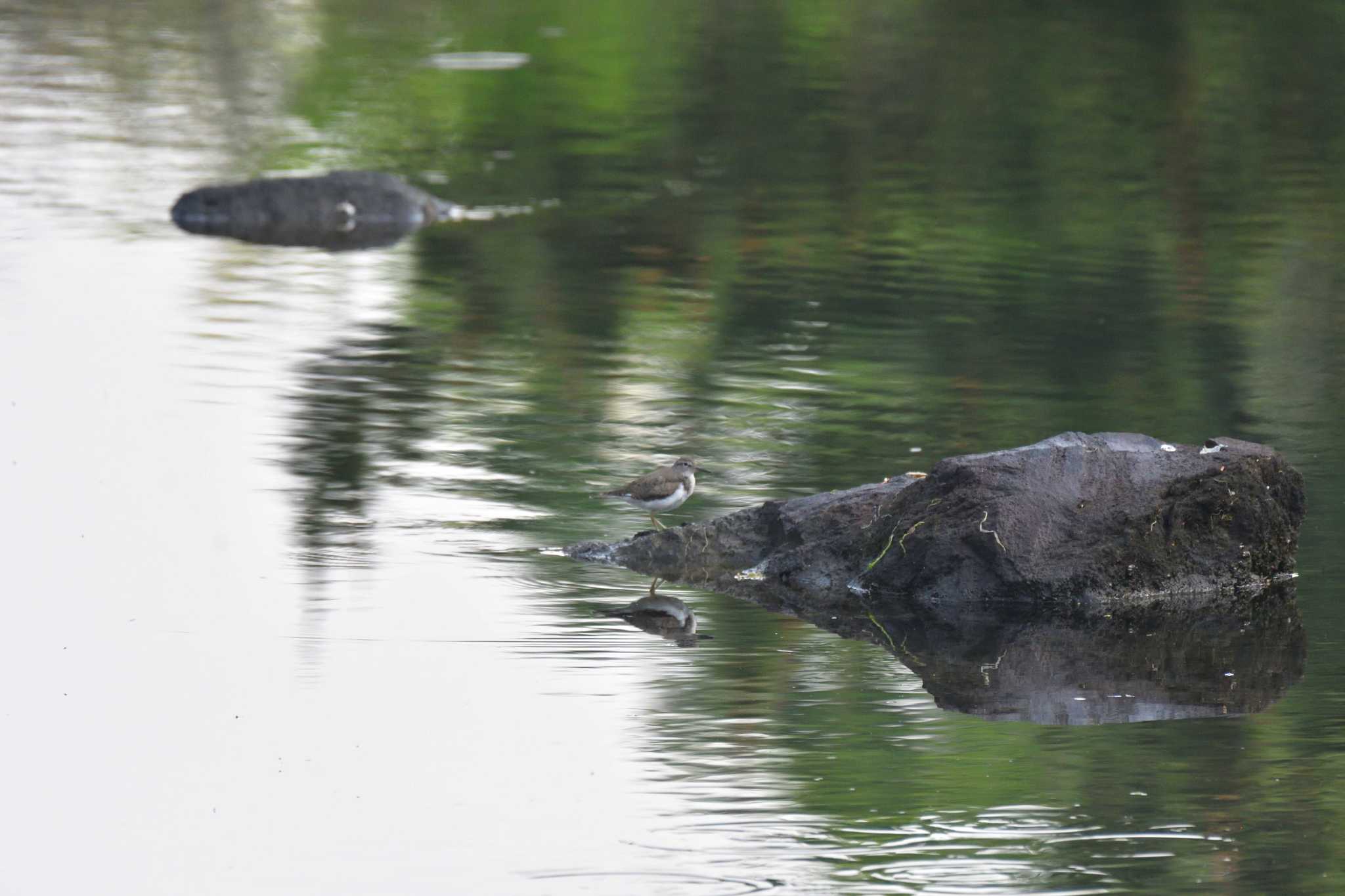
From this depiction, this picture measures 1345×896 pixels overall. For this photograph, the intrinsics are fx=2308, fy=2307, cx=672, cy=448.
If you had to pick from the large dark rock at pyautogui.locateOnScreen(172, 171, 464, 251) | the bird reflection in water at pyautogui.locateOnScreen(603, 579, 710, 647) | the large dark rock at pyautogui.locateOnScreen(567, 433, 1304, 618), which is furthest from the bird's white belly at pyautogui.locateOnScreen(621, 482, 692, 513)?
the large dark rock at pyautogui.locateOnScreen(172, 171, 464, 251)

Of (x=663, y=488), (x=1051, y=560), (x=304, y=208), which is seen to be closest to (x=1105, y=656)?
(x=1051, y=560)

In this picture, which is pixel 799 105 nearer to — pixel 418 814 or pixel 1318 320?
pixel 1318 320

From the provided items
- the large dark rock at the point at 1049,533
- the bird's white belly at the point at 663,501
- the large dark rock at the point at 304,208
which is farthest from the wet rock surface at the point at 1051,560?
the large dark rock at the point at 304,208

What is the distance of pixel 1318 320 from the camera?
46.6 feet

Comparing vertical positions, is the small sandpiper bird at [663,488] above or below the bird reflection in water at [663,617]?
above

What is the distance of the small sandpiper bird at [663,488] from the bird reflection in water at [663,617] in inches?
27.4

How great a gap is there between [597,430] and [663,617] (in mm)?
3064

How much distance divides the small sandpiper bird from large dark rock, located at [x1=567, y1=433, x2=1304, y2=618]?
40cm

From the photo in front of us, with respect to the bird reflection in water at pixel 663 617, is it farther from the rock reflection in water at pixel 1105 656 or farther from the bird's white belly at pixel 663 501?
the bird's white belly at pixel 663 501

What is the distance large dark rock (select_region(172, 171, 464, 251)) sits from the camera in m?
17.8

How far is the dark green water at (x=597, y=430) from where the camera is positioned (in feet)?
21.2

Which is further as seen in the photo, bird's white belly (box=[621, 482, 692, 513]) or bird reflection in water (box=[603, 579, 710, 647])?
bird's white belly (box=[621, 482, 692, 513])

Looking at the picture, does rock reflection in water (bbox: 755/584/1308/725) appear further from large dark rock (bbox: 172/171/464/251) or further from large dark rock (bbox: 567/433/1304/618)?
large dark rock (bbox: 172/171/464/251)

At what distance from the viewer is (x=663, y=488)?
30.7ft
